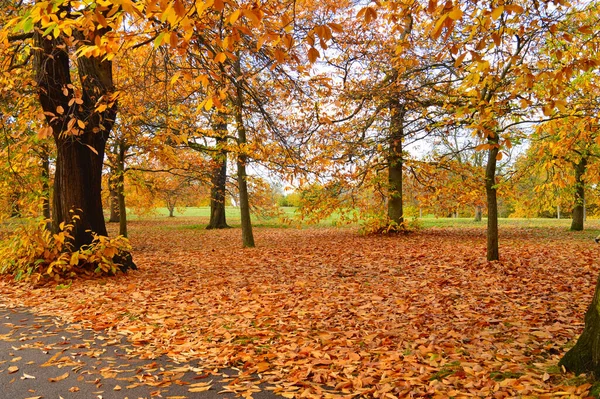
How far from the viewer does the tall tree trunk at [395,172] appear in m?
11.8

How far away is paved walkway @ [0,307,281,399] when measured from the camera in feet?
10.1

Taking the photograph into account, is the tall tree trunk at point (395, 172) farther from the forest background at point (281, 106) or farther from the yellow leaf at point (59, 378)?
the yellow leaf at point (59, 378)

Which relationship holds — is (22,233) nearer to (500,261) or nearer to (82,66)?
(82,66)

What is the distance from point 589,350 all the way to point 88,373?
404cm

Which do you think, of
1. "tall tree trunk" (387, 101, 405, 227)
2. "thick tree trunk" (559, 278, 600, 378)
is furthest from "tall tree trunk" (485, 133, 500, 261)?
"thick tree trunk" (559, 278, 600, 378)

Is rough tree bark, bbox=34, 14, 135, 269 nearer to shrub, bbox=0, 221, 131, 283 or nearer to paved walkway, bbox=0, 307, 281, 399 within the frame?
shrub, bbox=0, 221, 131, 283

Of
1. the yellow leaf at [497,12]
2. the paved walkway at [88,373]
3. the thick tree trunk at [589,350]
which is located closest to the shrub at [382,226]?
the thick tree trunk at [589,350]

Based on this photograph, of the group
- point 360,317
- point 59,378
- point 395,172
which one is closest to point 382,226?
point 395,172

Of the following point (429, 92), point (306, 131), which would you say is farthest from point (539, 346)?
point (429, 92)

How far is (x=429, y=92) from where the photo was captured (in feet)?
37.8

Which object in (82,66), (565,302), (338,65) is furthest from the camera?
(338,65)

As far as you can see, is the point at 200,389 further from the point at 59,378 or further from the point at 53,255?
the point at 53,255

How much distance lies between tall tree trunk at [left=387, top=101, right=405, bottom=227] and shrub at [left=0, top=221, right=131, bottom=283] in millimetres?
8107

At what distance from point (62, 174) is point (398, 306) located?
21.3ft
